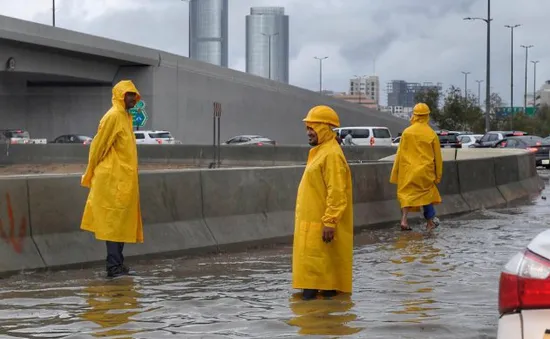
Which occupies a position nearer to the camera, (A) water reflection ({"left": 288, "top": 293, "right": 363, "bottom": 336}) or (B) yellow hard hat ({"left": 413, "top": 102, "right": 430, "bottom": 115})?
(A) water reflection ({"left": 288, "top": 293, "right": 363, "bottom": 336})

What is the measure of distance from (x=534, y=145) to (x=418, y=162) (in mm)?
28184

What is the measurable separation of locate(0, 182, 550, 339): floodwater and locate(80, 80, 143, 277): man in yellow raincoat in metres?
0.44

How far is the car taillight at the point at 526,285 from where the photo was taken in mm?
4695

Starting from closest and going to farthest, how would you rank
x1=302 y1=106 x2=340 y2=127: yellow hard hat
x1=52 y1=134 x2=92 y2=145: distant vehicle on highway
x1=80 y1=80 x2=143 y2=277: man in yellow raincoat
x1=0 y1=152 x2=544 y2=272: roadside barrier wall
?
1. x1=302 y1=106 x2=340 y2=127: yellow hard hat
2. x1=80 y1=80 x2=143 y2=277: man in yellow raincoat
3. x1=0 y1=152 x2=544 y2=272: roadside barrier wall
4. x1=52 y1=134 x2=92 y2=145: distant vehicle on highway

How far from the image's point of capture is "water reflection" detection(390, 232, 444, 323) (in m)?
8.59

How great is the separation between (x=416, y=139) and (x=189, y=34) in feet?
226

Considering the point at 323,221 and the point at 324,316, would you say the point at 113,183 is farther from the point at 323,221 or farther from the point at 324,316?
the point at 324,316

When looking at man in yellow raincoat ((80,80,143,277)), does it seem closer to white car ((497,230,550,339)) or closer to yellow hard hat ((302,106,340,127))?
yellow hard hat ((302,106,340,127))

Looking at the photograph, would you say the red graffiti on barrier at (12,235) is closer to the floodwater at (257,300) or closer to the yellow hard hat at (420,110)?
the floodwater at (257,300)

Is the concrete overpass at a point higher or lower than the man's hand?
higher

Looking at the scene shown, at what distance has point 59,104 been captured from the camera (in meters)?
65.8

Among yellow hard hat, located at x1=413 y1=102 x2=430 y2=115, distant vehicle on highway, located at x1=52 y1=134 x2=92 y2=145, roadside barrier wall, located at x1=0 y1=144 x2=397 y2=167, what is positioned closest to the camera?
yellow hard hat, located at x1=413 y1=102 x2=430 y2=115

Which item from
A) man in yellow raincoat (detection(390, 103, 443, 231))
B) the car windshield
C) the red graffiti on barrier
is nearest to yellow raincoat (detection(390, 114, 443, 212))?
man in yellow raincoat (detection(390, 103, 443, 231))

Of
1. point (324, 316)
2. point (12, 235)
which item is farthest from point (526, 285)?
point (12, 235)
